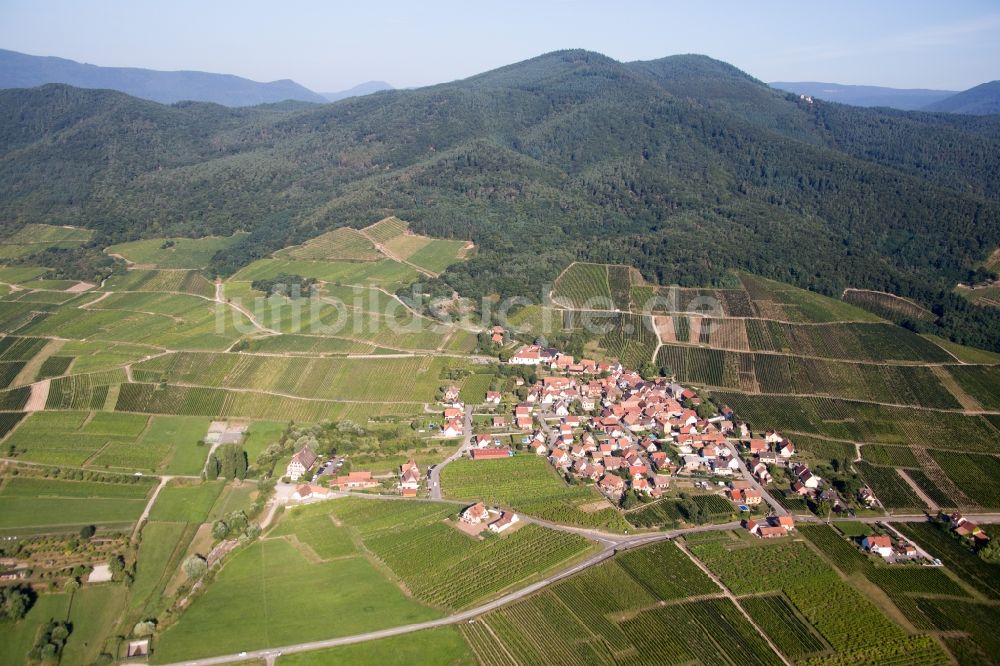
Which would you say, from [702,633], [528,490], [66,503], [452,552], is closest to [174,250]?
[66,503]

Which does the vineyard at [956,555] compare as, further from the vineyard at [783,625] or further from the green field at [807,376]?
the green field at [807,376]

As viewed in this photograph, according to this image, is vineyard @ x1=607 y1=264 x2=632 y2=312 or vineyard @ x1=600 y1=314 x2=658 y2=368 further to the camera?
vineyard @ x1=607 y1=264 x2=632 y2=312

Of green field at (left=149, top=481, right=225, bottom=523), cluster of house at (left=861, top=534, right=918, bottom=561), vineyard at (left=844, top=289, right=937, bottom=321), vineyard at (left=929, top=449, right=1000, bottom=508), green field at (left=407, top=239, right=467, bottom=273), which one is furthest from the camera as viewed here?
green field at (left=407, top=239, right=467, bottom=273)

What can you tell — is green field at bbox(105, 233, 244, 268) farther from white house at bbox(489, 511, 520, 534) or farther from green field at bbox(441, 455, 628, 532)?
white house at bbox(489, 511, 520, 534)

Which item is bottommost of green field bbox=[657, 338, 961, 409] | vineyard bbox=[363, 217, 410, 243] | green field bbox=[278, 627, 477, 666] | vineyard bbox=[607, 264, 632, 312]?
green field bbox=[278, 627, 477, 666]

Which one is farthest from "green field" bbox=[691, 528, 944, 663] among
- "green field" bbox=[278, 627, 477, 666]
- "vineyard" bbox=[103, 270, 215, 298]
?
"vineyard" bbox=[103, 270, 215, 298]

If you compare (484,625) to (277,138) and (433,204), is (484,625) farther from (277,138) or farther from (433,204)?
(277,138)
